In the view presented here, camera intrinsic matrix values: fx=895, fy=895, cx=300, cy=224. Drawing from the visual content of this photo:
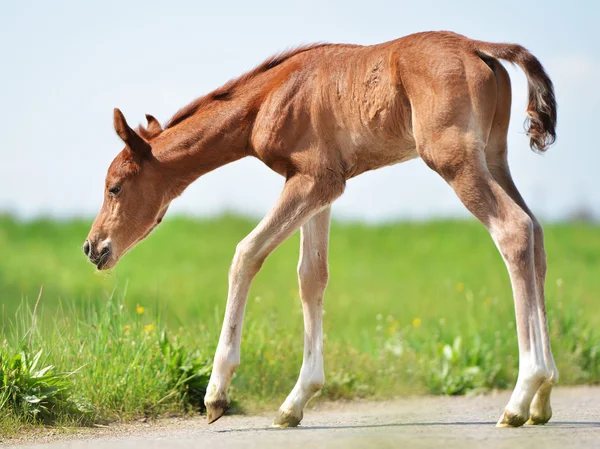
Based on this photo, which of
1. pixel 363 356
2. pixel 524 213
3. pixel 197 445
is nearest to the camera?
pixel 197 445

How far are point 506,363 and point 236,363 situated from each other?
166 inches

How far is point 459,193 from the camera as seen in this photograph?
19.7 ft

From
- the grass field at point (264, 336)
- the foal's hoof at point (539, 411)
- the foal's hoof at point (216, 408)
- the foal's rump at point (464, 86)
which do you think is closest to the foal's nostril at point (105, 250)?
the grass field at point (264, 336)

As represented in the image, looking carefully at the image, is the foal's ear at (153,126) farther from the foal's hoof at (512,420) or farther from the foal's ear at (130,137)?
the foal's hoof at (512,420)

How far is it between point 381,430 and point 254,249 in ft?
5.04

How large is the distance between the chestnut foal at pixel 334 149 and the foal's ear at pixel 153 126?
0.01 meters

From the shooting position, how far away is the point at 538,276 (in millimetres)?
6242

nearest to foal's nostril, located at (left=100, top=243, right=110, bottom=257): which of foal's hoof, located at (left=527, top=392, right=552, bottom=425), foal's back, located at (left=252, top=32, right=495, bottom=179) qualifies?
foal's back, located at (left=252, top=32, right=495, bottom=179)

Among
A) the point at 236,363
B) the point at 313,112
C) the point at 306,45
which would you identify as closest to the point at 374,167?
the point at 313,112

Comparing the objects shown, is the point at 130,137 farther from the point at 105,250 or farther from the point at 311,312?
the point at 311,312

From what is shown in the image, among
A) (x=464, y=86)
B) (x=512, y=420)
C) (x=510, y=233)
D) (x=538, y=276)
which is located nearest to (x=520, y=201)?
(x=538, y=276)

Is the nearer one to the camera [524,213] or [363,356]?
[524,213]

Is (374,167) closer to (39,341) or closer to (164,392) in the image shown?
(164,392)

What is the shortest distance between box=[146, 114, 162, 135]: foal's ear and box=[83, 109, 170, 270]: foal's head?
0.18m
